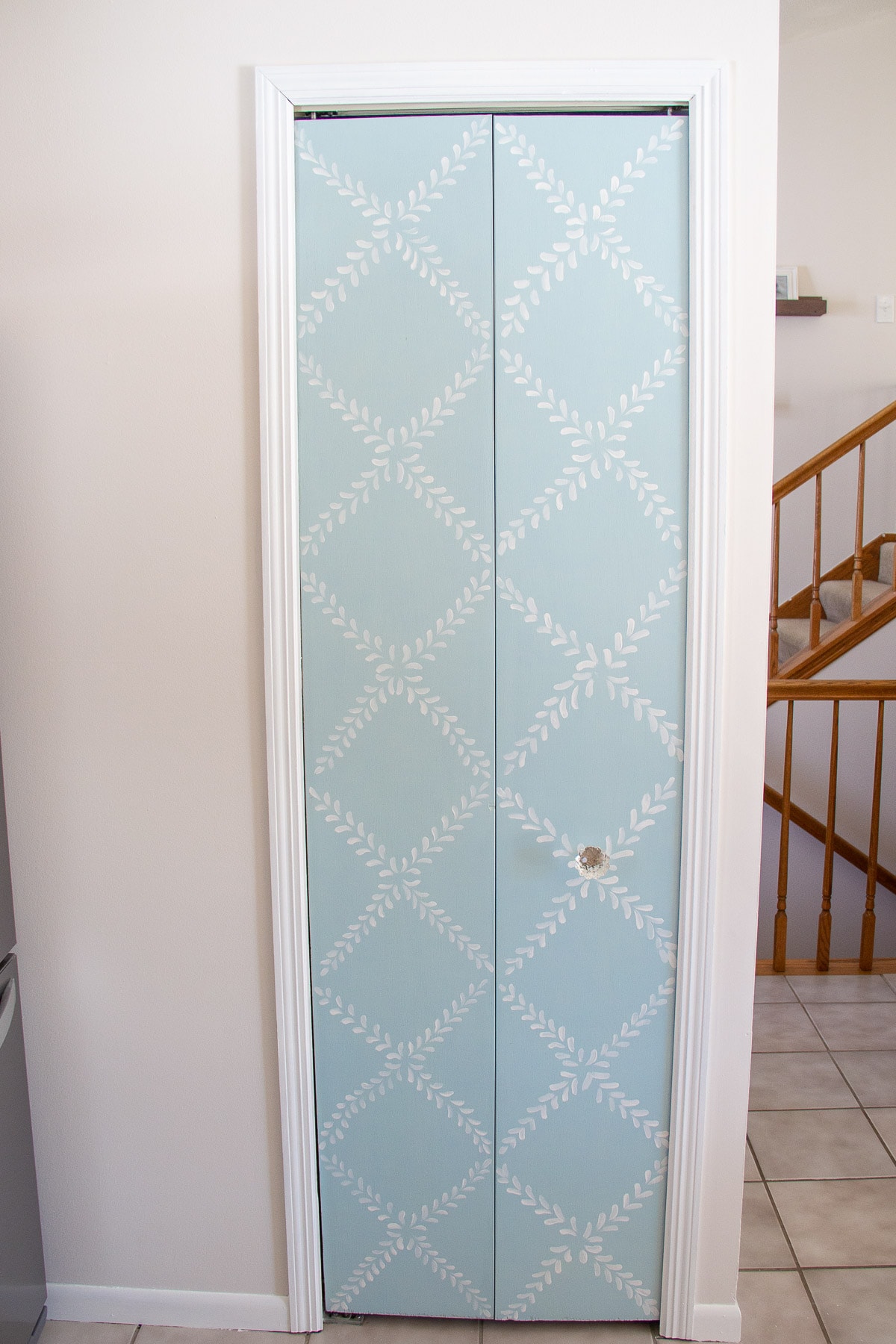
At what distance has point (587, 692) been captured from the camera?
61.0 inches

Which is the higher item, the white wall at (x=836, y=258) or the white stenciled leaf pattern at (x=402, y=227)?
the white wall at (x=836, y=258)

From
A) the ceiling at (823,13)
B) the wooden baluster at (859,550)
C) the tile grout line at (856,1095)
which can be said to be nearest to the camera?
the tile grout line at (856,1095)

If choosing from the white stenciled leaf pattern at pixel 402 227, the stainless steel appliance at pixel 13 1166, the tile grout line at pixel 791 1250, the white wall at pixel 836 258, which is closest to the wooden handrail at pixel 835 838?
the white wall at pixel 836 258

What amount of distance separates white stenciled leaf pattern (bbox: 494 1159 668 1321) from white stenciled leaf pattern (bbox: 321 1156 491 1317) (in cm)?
6

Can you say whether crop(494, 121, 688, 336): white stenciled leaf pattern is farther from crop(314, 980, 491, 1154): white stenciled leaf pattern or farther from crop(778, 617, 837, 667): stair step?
crop(778, 617, 837, 667): stair step

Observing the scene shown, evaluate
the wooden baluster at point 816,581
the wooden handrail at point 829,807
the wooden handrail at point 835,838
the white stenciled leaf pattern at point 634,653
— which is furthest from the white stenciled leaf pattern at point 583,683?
the wooden handrail at point 835,838

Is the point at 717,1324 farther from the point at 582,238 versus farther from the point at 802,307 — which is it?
the point at 802,307

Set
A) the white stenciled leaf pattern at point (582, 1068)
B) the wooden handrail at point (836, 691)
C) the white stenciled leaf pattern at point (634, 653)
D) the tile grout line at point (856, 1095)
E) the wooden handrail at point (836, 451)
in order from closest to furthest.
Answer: the white stenciled leaf pattern at point (634, 653)
the white stenciled leaf pattern at point (582, 1068)
the tile grout line at point (856, 1095)
the wooden handrail at point (836, 691)
the wooden handrail at point (836, 451)

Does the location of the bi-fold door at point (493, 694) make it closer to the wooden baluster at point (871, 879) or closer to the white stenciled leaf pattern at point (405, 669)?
the white stenciled leaf pattern at point (405, 669)

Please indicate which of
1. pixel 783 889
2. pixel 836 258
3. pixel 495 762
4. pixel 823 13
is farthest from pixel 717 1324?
pixel 823 13

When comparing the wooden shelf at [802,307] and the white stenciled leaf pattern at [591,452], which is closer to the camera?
the white stenciled leaf pattern at [591,452]

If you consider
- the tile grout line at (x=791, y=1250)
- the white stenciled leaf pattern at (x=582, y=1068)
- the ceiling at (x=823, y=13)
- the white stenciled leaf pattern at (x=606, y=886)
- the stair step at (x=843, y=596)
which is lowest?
the tile grout line at (x=791, y=1250)

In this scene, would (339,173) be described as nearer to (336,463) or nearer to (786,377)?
(336,463)

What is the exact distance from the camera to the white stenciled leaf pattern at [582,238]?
1426mm
